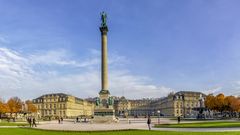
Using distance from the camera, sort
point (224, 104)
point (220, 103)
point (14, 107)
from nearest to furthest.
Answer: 1. point (224, 104)
2. point (220, 103)
3. point (14, 107)

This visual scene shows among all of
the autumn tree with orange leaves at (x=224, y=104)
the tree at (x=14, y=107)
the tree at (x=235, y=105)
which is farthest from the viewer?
the tree at (x=14, y=107)

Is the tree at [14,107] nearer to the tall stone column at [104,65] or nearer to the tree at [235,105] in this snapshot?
the tall stone column at [104,65]

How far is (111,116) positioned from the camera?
80438 millimetres

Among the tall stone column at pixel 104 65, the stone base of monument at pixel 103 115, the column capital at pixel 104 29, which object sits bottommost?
the stone base of monument at pixel 103 115

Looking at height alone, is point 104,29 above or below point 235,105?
above

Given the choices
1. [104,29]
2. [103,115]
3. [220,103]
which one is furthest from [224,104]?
[104,29]

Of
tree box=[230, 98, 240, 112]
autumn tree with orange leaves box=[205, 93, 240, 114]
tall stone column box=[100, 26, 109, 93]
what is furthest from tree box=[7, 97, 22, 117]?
tree box=[230, 98, 240, 112]

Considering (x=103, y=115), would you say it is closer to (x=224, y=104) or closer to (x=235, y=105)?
(x=224, y=104)

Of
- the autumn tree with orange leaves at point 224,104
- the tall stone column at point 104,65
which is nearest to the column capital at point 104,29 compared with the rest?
the tall stone column at point 104,65

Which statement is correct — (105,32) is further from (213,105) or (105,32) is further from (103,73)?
(213,105)

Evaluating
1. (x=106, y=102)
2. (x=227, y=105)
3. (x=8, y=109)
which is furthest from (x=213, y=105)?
(x=8, y=109)

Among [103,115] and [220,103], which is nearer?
[103,115]

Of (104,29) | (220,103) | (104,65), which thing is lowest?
(220,103)

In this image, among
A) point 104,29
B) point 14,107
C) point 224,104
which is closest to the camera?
point 104,29
